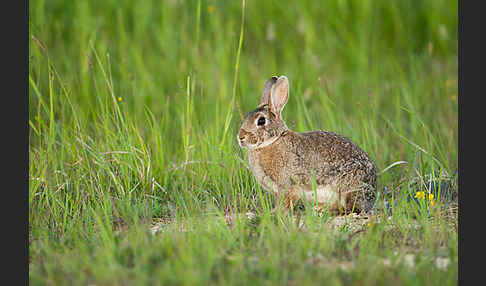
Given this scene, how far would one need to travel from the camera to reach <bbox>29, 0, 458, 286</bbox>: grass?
4.57 meters

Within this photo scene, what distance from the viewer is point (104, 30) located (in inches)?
377

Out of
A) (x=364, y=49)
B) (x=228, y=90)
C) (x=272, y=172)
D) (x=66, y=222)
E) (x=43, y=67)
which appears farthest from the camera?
(x=364, y=49)

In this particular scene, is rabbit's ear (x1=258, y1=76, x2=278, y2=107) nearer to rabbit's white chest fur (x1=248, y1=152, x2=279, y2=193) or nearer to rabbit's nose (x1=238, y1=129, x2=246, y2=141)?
rabbit's nose (x1=238, y1=129, x2=246, y2=141)

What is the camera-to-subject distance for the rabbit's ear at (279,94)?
20.5 feet

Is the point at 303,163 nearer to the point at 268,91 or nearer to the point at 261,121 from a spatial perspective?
the point at 261,121

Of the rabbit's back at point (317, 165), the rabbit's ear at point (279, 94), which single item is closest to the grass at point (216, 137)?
the rabbit's back at point (317, 165)

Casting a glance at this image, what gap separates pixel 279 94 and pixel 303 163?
2.61 ft

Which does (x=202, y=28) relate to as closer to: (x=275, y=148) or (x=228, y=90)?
(x=228, y=90)

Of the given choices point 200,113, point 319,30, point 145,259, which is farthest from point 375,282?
point 319,30

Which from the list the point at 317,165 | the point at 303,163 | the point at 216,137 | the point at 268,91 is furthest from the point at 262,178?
the point at 268,91

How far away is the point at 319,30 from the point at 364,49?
38.2 inches

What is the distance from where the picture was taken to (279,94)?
6.34 meters

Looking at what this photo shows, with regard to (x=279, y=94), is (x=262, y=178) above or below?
below

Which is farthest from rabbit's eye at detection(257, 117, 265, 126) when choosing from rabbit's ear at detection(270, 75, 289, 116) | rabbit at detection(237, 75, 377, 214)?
rabbit's ear at detection(270, 75, 289, 116)
